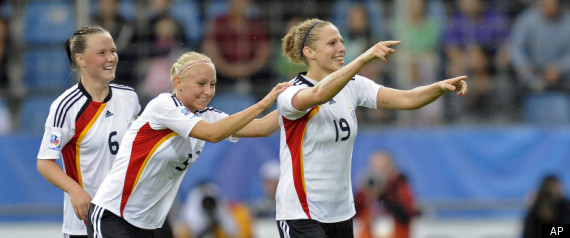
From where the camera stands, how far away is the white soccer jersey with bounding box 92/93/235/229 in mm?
6246

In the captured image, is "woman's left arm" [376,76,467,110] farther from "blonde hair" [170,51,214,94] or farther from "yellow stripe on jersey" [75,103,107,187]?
"yellow stripe on jersey" [75,103,107,187]

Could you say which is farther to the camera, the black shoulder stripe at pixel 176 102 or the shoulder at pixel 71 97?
the shoulder at pixel 71 97

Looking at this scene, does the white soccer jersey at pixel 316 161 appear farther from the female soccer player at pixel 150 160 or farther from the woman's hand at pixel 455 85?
the woman's hand at pixel 455 85

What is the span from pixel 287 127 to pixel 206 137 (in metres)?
0.55

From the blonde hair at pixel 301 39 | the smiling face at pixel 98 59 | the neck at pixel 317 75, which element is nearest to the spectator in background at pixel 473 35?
the blonde hair at pixel 301 39

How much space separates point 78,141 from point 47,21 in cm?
592

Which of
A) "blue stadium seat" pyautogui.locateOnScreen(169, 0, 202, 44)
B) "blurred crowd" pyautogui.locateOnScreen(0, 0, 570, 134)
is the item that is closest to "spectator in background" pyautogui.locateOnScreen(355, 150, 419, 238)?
"blurred crowd" pyautogui.locateOnScreen(0, 0, 570, 134)

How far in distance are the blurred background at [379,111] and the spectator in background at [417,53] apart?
2 cm

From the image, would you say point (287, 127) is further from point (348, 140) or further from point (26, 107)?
point (26, 107)

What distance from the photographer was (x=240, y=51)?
11781 millimetres

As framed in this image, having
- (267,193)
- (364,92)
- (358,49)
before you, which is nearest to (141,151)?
(364,92)

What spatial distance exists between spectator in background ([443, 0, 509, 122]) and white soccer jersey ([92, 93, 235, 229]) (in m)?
6.06

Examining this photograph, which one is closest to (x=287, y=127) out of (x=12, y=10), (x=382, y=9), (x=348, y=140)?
(x=348, y=140)

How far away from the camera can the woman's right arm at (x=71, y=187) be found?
6.47m
